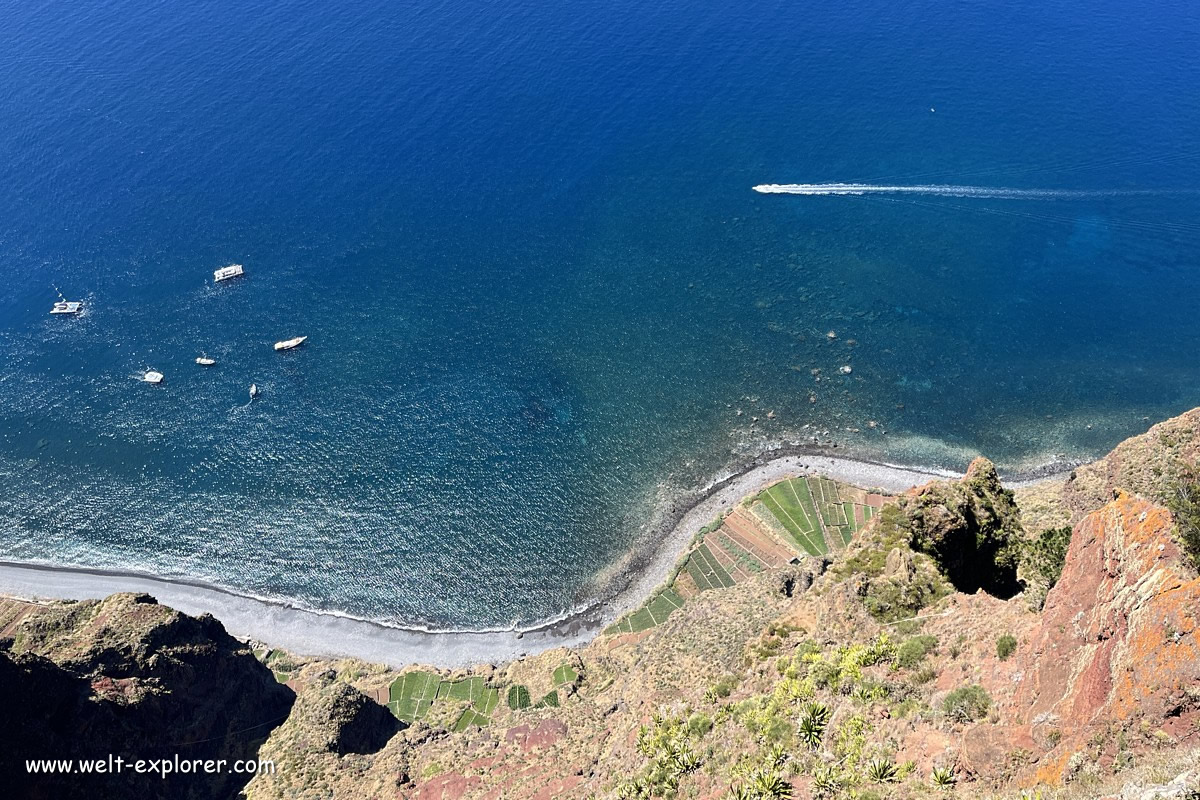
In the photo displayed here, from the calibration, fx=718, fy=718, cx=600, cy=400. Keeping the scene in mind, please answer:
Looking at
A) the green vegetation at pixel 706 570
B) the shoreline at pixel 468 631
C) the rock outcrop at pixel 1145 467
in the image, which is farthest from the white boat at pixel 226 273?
the rock outcrop at pixel 1145 467

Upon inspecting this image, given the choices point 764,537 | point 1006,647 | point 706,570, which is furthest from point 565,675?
point 1006,647

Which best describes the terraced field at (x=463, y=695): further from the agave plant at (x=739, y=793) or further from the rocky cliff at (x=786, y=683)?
the agave plant at (x=739, y=793)

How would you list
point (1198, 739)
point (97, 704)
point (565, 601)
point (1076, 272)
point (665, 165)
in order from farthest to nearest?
point (665, 165), point (1076, 272), point (565, 601), point (97, 704), point (1198, 739)

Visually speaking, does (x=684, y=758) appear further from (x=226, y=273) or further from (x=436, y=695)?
(x=226, y=273)

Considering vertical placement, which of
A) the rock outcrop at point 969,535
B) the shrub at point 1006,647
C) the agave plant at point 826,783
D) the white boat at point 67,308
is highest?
the shrub at point 1006,647

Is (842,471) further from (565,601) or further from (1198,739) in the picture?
(1198,739)

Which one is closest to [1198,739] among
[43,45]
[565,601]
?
[565,601]
